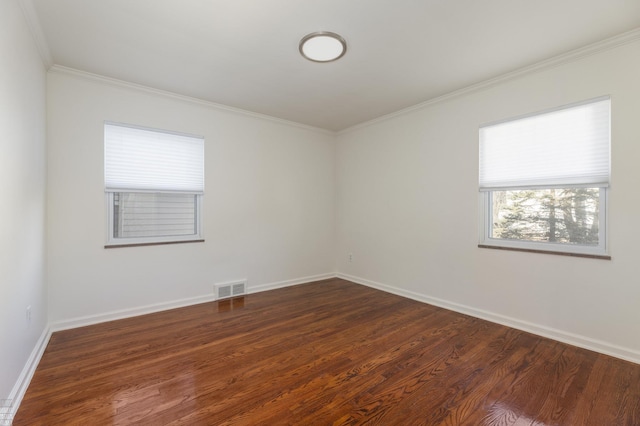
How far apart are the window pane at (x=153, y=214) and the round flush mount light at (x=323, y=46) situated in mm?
2311

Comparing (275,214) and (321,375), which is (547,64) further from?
(275,214)

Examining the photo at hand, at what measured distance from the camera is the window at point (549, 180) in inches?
98.7

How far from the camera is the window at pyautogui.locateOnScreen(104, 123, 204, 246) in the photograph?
316cm

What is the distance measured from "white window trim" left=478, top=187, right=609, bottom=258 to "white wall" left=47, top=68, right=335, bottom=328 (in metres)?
2.54

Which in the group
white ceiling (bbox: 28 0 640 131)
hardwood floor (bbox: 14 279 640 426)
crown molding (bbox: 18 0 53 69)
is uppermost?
white ceiling (bbox: 28 0 640 131)

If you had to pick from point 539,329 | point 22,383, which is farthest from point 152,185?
point 539,329

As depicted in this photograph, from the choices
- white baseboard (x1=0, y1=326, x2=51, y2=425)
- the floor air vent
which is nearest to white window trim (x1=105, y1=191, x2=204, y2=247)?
the floor air vent

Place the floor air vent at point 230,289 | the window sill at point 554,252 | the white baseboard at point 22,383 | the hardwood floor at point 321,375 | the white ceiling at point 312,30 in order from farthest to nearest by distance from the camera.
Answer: the floor air vent at point 230,289 < the window sill at point 554,252 < the white ceiling at point 312,30 < the hardwood floor at point 321,375 < the white baseboard at point 22,383

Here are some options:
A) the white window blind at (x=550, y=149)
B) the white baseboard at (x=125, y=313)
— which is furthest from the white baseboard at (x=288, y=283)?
the white window blind at (x=550, y=149)

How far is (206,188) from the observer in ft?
12.4

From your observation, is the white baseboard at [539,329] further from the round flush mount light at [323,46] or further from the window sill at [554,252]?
the round flush mount light at [323,46]

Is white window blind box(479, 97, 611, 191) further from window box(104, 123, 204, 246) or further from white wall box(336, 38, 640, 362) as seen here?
window box(104, 123, 204, 246)

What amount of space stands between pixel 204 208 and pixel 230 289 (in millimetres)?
1175

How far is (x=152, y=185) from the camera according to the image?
3.37 m
